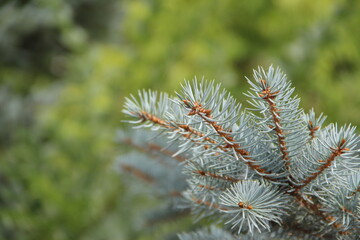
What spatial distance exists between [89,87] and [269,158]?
1.36m

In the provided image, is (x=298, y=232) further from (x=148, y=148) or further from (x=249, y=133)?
(x=148, y=148)

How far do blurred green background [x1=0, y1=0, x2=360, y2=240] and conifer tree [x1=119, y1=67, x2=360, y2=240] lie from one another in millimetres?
499

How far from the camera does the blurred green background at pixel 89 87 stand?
1.30 metres

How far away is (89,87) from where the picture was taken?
1756mm

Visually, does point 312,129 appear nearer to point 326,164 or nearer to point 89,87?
point 326,164

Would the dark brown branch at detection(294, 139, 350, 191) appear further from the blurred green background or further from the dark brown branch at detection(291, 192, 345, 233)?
the blurred green background

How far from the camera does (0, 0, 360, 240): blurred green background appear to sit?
51.4 inches

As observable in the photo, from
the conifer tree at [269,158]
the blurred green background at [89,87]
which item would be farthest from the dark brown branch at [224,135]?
the blurred green background at [89,87]

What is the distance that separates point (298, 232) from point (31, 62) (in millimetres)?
1458

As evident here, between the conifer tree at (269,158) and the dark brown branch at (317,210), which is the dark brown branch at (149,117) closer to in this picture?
Result: the conifer tree at (269,158)

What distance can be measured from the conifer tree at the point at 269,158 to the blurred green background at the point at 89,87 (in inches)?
19.7

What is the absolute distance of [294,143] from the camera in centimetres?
47

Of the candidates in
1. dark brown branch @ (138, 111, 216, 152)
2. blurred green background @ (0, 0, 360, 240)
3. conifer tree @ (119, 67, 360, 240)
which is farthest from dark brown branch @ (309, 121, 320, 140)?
blurred green background @ (0, 0, 360, 240)

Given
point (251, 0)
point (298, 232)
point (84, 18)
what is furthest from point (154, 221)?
point (251, 0)
